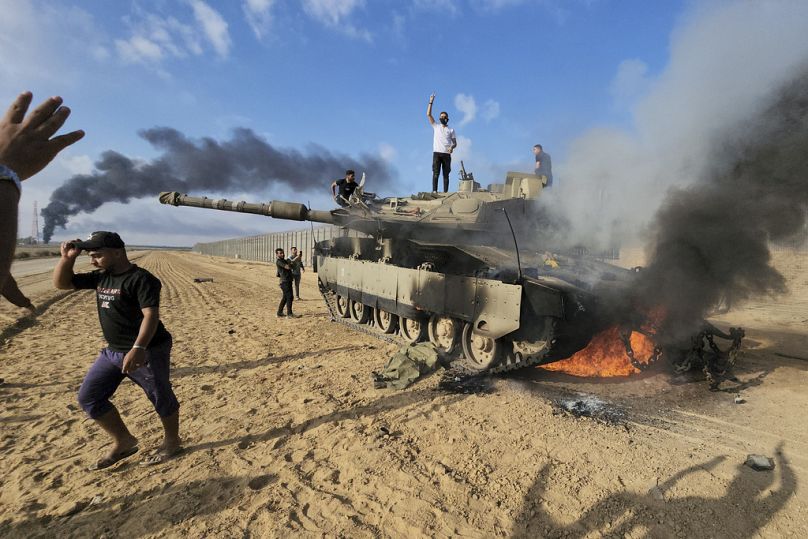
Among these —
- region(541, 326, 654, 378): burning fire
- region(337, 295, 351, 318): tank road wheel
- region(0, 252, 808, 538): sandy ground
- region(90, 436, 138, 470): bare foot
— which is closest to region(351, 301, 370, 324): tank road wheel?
region(337, 295, 351, 318): tank road wheel

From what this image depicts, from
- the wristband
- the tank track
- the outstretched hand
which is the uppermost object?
the outstretched hand

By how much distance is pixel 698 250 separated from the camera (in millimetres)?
5656

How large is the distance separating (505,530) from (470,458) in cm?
94

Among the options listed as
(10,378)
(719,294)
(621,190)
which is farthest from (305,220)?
(719,294)

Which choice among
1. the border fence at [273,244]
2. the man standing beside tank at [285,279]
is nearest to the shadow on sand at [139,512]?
the man standing beside tank at [285,279]

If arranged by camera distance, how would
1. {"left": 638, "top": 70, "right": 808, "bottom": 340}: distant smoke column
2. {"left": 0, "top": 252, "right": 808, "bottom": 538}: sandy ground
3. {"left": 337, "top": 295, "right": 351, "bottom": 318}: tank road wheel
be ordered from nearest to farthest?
{"left": 0, "top": 252, "right": 808, "bottom": 538}: sandy ground, {"left": 638, "top": 70, "right": 808, "bottom": 340}: distant smoke column, {"left": 337, "top": 295, "right": 351, "bottom": 318}: tank road wheel

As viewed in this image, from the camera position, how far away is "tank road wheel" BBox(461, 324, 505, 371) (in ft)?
19.7

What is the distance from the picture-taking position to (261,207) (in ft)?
29.5

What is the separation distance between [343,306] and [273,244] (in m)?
40.0

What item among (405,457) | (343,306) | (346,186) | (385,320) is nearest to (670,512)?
(405,457)

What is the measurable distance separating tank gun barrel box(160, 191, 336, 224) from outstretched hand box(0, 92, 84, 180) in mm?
7317

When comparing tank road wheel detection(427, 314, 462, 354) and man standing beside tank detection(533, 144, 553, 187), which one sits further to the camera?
man standing beside tank detection(533, 144, 553, 187)

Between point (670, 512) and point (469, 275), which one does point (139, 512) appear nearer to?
point (670, 512)

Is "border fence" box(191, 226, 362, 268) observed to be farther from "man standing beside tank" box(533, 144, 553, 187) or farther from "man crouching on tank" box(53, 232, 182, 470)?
"man crouching on tank" box(53, 232, 182, 470)
